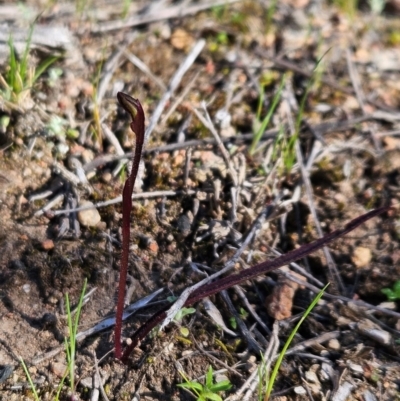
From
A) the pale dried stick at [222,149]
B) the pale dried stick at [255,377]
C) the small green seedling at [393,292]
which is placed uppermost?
the pale dried stick at [222,149]

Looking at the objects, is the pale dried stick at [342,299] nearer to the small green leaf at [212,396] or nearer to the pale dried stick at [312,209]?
the pale dried stick at [312,209]

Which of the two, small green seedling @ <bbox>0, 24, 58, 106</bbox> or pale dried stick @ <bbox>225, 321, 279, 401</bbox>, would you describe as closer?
pale dried stick @ <bbox>225, 321, 279, 401</bbox>

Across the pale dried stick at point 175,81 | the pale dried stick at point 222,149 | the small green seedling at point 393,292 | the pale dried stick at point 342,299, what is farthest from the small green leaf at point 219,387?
the pale dried stick at point 175,81

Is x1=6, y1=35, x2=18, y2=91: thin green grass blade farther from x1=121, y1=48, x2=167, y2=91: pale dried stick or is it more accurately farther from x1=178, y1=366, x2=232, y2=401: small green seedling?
x1=178, y1=366, x2=232, y2=401: small green seedling

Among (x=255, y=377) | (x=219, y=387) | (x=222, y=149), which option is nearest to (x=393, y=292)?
(x=255, y=377)

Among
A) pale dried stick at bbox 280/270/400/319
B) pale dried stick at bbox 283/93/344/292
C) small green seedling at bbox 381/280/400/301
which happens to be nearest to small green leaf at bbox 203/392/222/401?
pale dried stick at bbox 280/270/400/319

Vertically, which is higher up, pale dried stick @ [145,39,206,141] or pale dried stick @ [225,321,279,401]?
pale dried stick @ [145,39,206,141]
